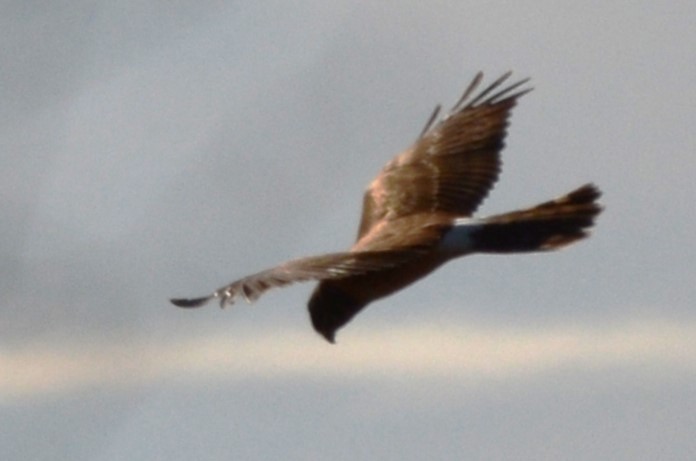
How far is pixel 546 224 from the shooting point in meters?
12.7

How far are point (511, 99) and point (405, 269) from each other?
3079 mm

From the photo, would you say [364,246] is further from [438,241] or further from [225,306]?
[225,306]

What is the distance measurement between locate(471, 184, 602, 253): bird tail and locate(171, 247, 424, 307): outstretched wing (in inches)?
33.5

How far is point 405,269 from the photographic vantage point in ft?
38.8

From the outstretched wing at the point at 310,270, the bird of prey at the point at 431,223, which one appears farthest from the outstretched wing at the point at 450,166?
the outstretched wing at the point at 310,270

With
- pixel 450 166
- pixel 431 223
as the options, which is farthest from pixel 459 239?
pixel 450 166

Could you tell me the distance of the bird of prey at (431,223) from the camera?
11430 millimetres

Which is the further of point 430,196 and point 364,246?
point 430,196

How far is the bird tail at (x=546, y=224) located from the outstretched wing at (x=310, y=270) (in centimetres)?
85

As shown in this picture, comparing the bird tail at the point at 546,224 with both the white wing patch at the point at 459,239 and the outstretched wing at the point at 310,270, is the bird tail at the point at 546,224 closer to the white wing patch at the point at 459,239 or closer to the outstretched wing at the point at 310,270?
the white wing patch at the point at 459,239

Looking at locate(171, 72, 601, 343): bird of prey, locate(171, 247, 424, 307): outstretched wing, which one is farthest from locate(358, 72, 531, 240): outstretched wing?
locate(171, 247, 424, 307): outstretched wing

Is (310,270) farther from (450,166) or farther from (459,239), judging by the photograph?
(450,166)

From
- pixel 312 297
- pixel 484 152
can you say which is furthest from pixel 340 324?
pixel 484 152

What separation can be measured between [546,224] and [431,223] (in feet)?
1.89
